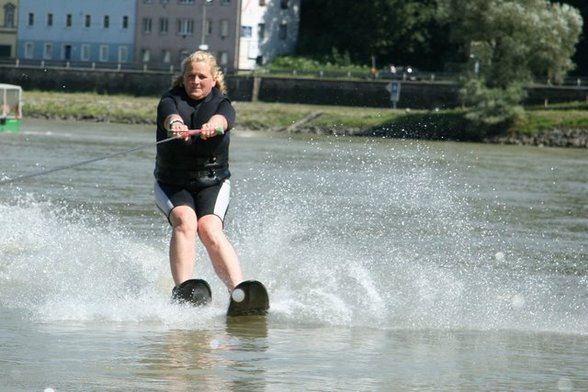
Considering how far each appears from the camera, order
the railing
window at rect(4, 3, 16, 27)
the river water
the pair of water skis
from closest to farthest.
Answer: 1. the river water
2. the pair of water skis
3. the railing
4. window at rect(4, 3, 16, 27)

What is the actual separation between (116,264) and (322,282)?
1672 mm

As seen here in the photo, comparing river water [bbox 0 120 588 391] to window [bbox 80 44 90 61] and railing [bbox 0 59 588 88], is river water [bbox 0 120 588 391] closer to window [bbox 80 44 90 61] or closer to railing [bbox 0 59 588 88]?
railing [bbox 0 59 588 88]

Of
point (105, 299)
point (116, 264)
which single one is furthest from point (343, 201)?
point (105, 299)

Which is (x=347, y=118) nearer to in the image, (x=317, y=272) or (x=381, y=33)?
(x=381, y=33)

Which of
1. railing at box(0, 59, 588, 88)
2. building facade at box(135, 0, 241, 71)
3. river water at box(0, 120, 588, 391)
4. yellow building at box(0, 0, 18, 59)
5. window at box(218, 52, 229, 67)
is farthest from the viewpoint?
yellow building at box(0, 0, 18, 59)

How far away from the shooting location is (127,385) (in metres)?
6.90

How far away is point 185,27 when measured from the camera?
86125 millimetres

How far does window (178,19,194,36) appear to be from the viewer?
8588 cm

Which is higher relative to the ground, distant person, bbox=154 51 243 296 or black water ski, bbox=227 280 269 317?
distant person, bbox=154 51 243 296

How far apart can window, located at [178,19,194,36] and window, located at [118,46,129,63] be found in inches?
168

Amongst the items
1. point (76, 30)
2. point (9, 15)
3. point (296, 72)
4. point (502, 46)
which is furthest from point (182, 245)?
point (9, 15)

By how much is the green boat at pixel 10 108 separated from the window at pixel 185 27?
38.1m

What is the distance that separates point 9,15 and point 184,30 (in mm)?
12994

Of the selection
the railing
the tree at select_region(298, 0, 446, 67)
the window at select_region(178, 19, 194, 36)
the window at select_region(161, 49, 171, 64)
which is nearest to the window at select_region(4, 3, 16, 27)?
the railing
